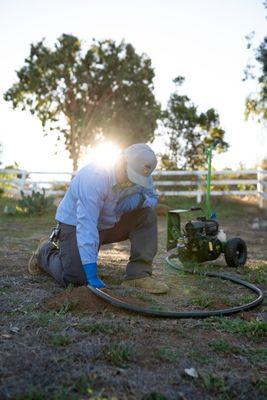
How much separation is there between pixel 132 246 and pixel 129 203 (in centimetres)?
36

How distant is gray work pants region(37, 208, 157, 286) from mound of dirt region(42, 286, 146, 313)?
1.40ft

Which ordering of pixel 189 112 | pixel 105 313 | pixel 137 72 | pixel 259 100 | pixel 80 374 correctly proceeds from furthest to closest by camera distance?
1. pixel 137 72
2. pixel 189 112
3. pixel 259 100
4. pixel 105 313
5. pixel 80 374

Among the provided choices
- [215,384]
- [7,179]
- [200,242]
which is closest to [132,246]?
[200,242]

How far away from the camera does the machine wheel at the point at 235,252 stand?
4891 millimetres

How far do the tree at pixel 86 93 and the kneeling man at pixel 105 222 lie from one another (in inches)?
691

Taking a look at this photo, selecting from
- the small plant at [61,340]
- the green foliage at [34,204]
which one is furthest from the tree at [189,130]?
the small plant at [61,340]

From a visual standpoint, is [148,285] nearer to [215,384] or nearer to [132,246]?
[132,246]

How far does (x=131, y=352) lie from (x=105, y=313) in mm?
733

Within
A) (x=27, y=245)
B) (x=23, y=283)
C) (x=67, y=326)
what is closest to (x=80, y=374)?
(x=67, y=326)

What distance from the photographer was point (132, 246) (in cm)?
405

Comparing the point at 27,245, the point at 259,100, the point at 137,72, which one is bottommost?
the point at 27,245

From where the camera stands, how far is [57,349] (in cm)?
244

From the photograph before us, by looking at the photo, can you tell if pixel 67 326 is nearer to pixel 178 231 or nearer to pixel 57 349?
pixel 57 349

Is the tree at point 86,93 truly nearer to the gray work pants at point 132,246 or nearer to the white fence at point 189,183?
the white fence at point 189,183
